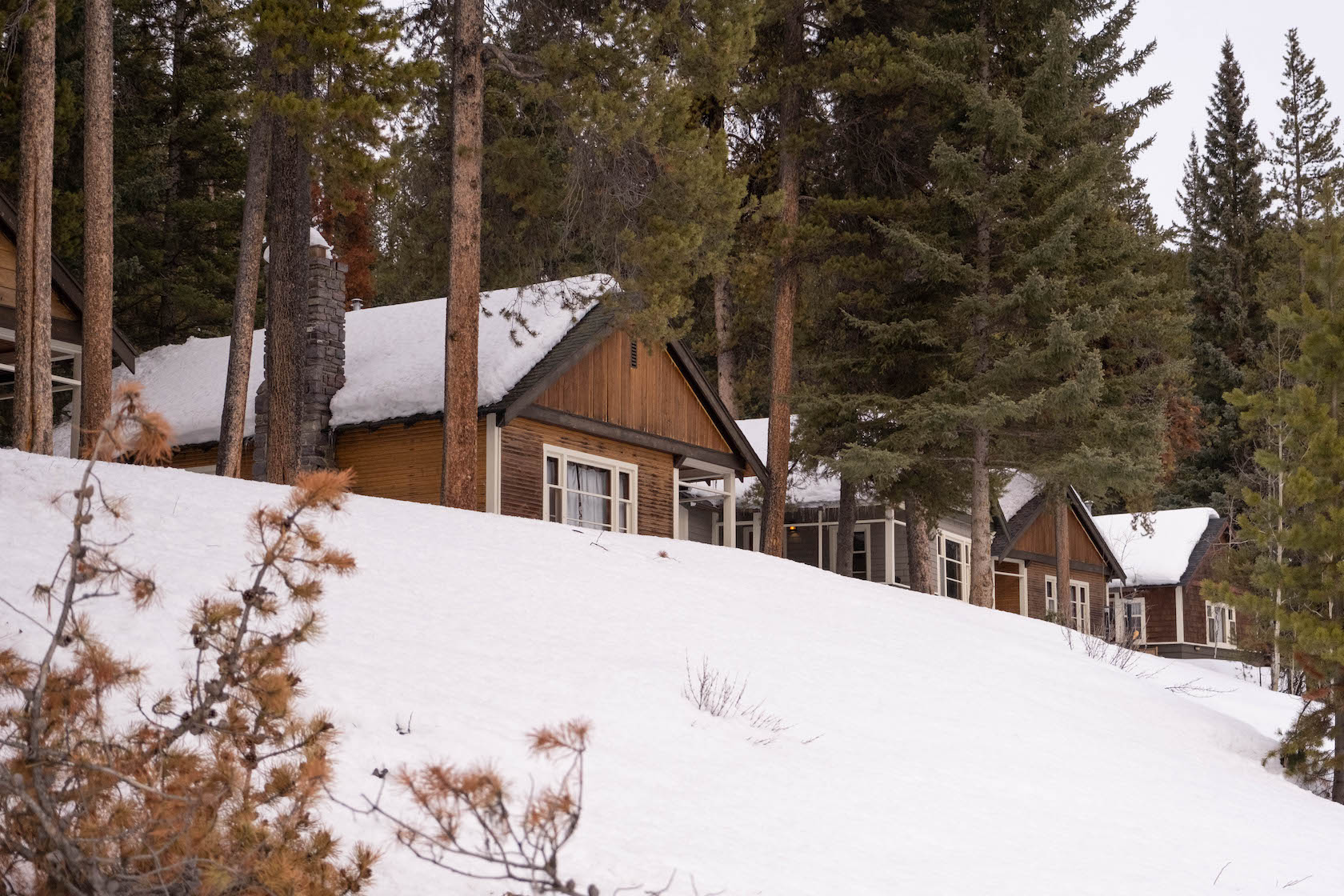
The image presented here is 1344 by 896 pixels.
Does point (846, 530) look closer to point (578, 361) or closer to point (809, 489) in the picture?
point (809, 489)

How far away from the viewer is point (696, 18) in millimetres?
18625

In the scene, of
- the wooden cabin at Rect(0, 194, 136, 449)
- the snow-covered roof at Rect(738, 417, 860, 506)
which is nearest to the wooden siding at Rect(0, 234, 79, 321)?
the wooden cabin at Rect(0, 194, 136, 449)

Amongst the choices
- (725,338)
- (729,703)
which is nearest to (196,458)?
(725,338)

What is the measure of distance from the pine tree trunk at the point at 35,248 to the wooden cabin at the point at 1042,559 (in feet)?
79.5

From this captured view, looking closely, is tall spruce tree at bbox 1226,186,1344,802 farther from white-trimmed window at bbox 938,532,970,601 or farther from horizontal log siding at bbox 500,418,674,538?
white-trimmed window at bbox 938,532,970,601

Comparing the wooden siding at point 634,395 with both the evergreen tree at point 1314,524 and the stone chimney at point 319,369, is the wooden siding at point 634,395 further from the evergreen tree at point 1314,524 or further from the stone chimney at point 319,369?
the evergreen tree at point 1314,524

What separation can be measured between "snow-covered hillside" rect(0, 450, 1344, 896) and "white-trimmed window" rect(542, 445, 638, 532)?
24.3 ft

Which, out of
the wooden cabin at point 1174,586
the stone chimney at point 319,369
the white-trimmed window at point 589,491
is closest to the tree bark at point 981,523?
the white-trimmed window at point 589,491

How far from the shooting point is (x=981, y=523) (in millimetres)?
24000

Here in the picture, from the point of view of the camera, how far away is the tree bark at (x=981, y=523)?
23703mm

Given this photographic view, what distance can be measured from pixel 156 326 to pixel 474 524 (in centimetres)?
1888

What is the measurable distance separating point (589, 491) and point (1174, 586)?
1058 inches

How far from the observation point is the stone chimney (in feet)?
69.3

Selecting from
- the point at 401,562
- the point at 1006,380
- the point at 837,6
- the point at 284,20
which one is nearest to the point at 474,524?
the point at 401,562
